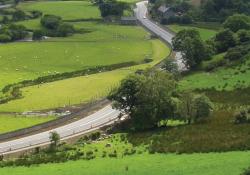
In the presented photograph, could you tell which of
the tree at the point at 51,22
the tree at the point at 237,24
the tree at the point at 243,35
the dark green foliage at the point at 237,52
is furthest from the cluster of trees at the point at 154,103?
the tree at the point at 51,22

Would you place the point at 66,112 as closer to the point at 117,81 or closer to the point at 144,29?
the point at 117,81

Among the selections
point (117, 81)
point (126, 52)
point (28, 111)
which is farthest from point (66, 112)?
point (126, 52)

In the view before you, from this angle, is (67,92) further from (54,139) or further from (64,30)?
(64,30)

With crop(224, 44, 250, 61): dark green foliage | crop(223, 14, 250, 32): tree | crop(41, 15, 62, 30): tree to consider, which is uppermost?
crop(223, 14, 250, 32): tree

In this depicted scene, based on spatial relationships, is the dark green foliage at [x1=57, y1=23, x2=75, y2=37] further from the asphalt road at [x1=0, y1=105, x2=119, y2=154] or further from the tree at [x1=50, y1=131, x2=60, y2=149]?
the tree at [x1=50, y1=131, x2=60, y2=149]

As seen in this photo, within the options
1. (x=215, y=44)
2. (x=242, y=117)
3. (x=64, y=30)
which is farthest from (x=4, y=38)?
(x=242, y=117)

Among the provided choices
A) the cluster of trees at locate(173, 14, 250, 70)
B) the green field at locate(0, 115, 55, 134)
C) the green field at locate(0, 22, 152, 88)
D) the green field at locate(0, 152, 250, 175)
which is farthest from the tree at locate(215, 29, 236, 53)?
the green field at locate(0, 152, 250, 175)

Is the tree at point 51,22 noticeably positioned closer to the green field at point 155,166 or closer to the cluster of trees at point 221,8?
the cluster of trees at point 221,8
